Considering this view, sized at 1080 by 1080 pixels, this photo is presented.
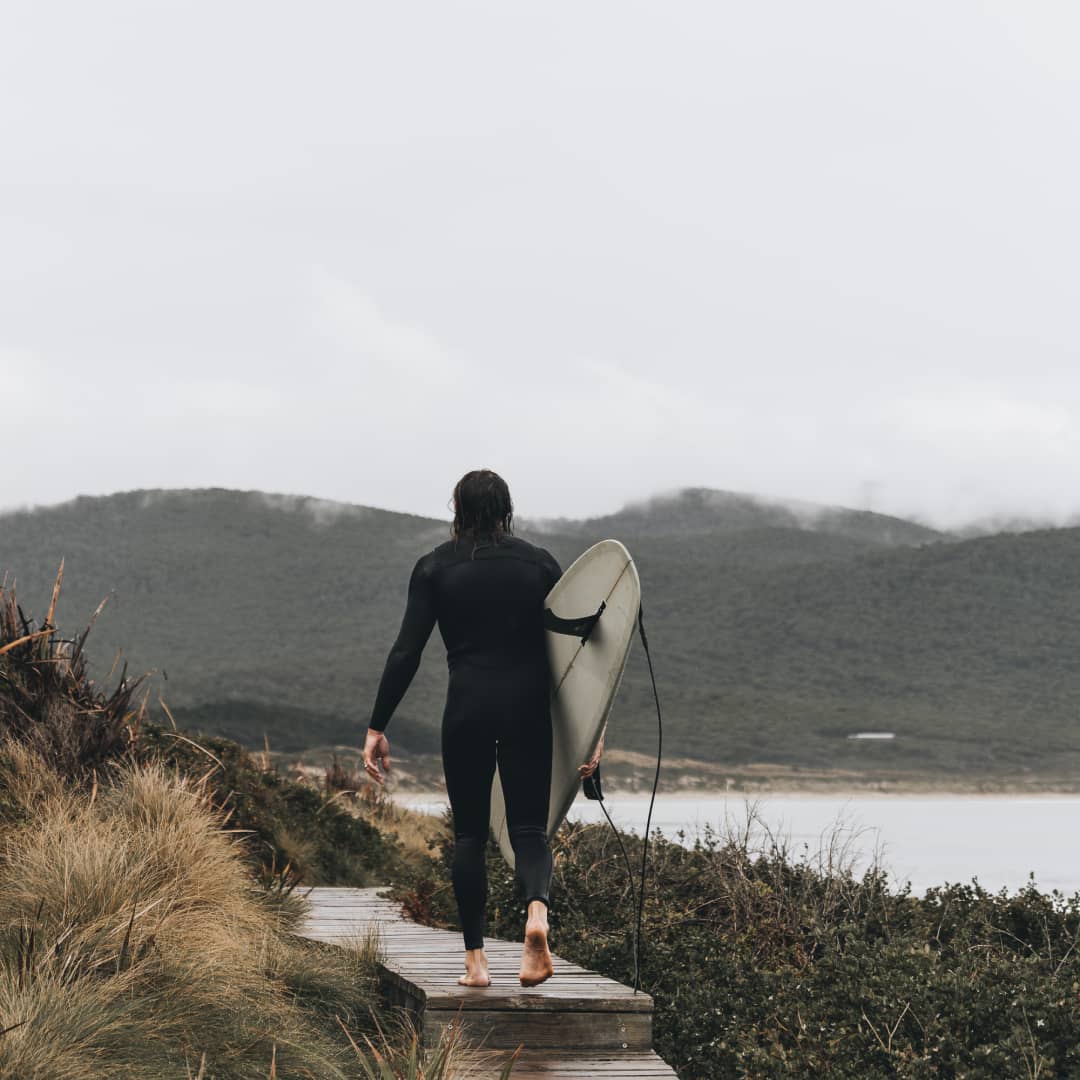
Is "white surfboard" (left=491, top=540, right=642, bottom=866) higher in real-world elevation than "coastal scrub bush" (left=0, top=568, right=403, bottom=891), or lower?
higher

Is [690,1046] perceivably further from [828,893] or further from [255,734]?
[255,734]

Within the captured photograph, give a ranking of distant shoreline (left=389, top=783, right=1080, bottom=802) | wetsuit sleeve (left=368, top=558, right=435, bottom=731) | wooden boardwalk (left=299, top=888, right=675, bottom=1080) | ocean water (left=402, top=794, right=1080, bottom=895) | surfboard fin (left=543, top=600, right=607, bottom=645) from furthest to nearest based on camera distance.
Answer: distant shoreline (left=389, top=783, right=1080, bottom=802) → ocean water (left=402, top=794, right=1080, bottom=895) → surfboard fin (left=543, top=600, right=607, bottom=645) → wetsuit sleeve (left=368, top=558, right=435, bottom=731) → wooden boardwalk (left=299, top=888, right=675, bottom=1080)

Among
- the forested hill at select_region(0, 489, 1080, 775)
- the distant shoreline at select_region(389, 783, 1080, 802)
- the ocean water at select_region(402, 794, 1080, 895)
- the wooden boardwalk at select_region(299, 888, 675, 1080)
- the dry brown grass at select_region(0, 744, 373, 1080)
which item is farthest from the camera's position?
the forested hill at select_region(0, 489, 1080, 775)

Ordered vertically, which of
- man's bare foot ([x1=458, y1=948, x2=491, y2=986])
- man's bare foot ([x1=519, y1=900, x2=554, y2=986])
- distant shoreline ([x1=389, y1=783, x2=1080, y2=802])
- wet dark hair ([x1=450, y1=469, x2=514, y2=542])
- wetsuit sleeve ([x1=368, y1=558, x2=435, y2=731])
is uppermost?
wet dark hair ([x1=450, y1=469, x2=514, y2=542])

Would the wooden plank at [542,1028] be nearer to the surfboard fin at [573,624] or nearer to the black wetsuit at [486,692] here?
the black wetsuit at [486,692]

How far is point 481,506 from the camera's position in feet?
20.0

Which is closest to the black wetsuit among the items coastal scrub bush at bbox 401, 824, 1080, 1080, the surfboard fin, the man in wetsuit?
the man in wetsuit

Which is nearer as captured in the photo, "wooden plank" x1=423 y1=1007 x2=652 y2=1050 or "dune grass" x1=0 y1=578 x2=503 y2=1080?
"dune grass" x1=0 y1=578 x2=503 y2=1080

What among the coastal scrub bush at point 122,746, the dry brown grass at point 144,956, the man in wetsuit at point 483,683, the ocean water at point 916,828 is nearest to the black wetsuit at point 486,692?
the man in wetsuit at point 483,683

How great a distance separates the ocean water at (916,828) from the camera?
10.1m

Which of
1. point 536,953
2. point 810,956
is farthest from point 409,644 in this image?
point 810,956

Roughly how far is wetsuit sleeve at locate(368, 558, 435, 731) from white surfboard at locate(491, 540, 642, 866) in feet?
1.81

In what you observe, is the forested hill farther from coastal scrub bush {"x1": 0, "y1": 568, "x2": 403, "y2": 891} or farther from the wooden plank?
the wooden plank

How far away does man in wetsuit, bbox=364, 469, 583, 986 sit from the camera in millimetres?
5922
